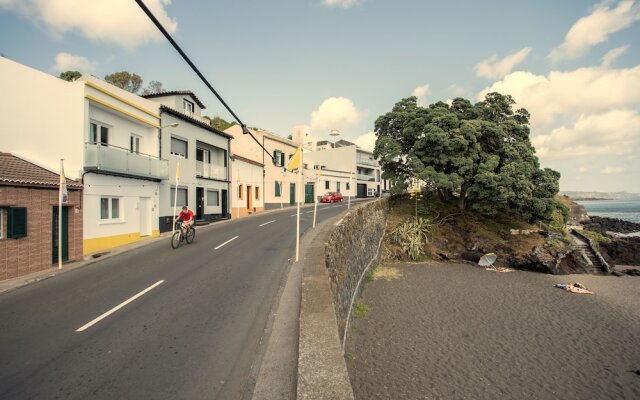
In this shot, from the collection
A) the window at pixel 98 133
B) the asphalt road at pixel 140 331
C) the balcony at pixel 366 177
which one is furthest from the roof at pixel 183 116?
the balcony at pixel 366 177

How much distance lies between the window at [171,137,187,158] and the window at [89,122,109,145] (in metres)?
5.36

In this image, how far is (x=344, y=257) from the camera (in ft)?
37.4

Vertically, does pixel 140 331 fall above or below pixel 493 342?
above

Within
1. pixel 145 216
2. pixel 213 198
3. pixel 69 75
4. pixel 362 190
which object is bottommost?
pixel 145 216

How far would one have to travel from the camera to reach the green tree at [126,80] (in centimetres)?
3919

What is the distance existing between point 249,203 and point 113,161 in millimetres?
17585

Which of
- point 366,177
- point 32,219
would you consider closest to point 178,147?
point 32,219

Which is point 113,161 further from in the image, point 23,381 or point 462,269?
point 462,269

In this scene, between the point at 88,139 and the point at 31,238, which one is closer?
the point at 31,238

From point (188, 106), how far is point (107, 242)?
14.1 meters

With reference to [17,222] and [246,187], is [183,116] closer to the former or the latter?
[246,187]

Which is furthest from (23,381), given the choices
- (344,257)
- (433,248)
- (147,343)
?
(433,248)

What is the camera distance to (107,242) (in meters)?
15.2

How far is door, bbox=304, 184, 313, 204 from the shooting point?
43750 mm
